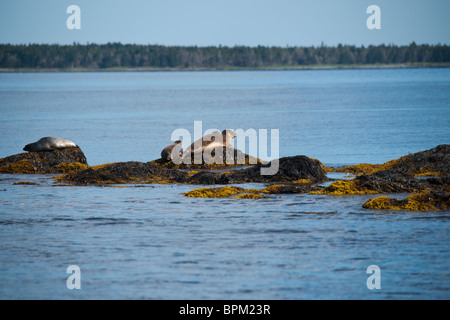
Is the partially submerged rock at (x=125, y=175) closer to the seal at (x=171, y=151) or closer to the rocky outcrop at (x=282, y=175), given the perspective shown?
the rocky outcrop at (x=282, y=175)

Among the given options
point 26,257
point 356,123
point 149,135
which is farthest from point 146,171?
point 356,123

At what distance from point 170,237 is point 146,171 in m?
7.74

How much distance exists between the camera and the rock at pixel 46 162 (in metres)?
23.0

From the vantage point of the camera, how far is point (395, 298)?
33.5 ft

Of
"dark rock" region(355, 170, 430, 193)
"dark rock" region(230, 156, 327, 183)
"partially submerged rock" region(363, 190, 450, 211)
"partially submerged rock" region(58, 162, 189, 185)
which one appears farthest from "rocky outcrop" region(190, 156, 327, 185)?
"partially submerged rock" region(363, 190, 450, 211)

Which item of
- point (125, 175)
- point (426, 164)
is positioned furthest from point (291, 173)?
point (125, 175)

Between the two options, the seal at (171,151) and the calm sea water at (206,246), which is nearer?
the calm sea water at (206,246)

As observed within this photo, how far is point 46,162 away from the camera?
23.3 metres

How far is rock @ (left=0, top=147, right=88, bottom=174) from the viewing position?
23.0m

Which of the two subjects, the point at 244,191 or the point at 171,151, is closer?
the point at 244,191

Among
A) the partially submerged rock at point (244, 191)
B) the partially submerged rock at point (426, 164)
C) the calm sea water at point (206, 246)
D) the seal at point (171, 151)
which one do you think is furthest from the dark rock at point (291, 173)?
the seal at point (171, 151)

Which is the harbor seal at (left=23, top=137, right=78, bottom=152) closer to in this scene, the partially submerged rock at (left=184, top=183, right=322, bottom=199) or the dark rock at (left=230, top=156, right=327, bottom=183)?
the dark rock at (left=230, top=156, right=327, bottom=183)

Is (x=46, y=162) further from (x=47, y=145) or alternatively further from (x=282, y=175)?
(x=282, y=175)

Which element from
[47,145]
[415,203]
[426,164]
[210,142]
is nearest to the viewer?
[415,203]
